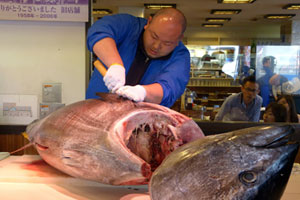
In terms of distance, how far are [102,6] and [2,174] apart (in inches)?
235

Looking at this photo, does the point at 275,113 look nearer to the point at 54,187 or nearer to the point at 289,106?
the point at 289,106

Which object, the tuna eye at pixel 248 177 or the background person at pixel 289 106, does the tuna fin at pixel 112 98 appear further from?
the background person at pixel 289 106

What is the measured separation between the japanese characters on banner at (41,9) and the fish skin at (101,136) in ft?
5.27

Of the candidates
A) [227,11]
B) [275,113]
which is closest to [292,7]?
[227,11]

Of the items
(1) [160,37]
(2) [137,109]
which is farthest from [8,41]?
(2) [137,109]

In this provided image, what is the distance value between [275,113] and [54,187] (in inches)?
158

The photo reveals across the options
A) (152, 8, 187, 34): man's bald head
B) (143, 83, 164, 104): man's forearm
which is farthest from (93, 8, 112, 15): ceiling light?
(143, 83, 164, 104): man's forearm

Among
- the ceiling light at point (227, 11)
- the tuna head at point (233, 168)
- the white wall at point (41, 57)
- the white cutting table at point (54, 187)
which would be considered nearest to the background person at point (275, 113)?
the white wall at point (41, 57)

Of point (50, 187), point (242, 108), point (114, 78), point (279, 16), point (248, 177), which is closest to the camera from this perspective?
point (248, 177)

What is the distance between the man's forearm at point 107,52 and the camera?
1.56m

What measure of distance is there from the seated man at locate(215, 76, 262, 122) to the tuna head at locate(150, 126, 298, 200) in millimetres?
3564

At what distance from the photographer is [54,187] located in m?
1.28

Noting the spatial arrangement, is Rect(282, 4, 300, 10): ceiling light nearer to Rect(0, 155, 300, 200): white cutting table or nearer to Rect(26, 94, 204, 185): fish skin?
Rect(0, 155, 300, 200): white cutting table

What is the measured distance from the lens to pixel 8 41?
2818 millimetres
